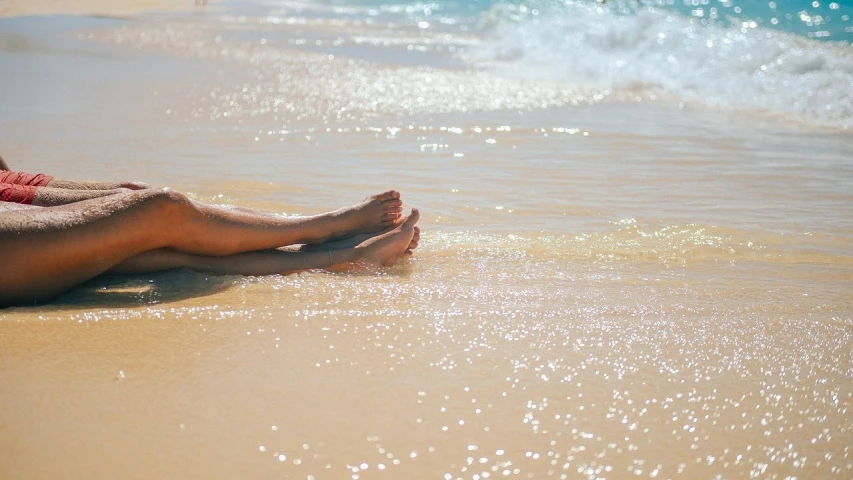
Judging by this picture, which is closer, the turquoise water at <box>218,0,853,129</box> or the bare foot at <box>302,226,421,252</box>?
the bare foot at <box>302,226,421,252</box>

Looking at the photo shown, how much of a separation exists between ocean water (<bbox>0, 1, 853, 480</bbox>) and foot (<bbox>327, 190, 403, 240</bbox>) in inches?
7.9

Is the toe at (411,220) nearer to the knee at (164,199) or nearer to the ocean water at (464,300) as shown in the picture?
the ocean water at (464,300)

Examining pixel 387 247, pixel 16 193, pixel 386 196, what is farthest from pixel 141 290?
pixel 386 196

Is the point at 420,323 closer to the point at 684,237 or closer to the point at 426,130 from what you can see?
the point at 684,237

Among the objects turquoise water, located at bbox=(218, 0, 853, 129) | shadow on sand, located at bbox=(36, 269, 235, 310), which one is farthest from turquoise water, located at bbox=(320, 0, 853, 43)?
shadow on sand, located at bbox=(36, 269, 235, 310)

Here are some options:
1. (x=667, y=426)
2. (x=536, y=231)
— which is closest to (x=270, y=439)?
(x=667, y=426)

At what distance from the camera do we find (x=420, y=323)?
2359 millimetres

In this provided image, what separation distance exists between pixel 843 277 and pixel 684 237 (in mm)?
676

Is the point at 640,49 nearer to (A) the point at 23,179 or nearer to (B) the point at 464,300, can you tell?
(B) the point at 464,300

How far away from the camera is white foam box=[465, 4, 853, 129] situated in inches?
308

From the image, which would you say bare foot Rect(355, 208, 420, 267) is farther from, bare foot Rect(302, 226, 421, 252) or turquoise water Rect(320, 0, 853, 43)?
turquoise water Rect(320, 0, 853, 43)

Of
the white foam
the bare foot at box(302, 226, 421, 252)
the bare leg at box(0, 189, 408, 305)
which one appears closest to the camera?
the bare leg at box(0, 189, 408, 305)

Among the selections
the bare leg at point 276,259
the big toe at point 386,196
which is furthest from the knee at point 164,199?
the big toe at point 386,196

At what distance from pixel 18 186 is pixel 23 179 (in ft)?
0.48
